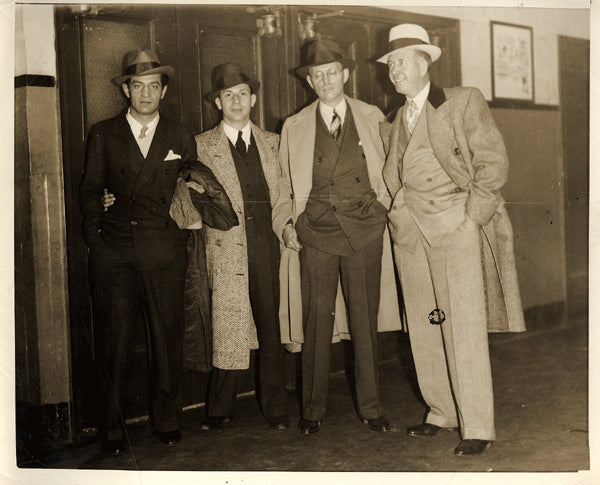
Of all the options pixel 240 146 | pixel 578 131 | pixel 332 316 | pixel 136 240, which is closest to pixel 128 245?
pixel 136 240

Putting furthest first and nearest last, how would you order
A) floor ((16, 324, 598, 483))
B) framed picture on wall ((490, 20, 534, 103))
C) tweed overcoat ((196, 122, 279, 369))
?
framed picture on wall ((490, 20, 534, 103)) < tweed overcoat ((196, 122, 279, 369)) < floor ((16, 324, 598, 483))

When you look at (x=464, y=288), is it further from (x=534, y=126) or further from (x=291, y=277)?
(x=534, y=126)

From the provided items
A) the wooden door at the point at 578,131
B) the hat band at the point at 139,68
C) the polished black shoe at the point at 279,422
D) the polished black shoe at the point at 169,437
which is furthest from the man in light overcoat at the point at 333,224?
the wooden door at the point at 578,131

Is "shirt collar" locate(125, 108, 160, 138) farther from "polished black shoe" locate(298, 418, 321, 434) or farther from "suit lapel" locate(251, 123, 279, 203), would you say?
"polished black shoe" locate(298, 418, 321, 434)

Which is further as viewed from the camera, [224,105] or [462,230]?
[224,105]

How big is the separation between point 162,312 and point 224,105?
3.92ft

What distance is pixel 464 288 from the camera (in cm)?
336

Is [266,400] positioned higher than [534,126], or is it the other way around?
[534,126]

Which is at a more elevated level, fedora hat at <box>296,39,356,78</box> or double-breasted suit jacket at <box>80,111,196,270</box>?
fedora hat at <box>296,39,356,78</box>

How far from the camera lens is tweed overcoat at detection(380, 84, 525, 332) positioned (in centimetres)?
327

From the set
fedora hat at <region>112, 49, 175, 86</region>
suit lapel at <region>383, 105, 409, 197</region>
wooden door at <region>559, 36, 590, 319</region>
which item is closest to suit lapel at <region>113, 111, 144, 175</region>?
fedora hat at <region>112, 49, 175, 86</region>

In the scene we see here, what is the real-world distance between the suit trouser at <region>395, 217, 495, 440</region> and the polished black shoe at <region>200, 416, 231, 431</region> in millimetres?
1237

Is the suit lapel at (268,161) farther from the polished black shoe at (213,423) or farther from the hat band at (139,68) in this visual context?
the polished black shoe at (213,423)
